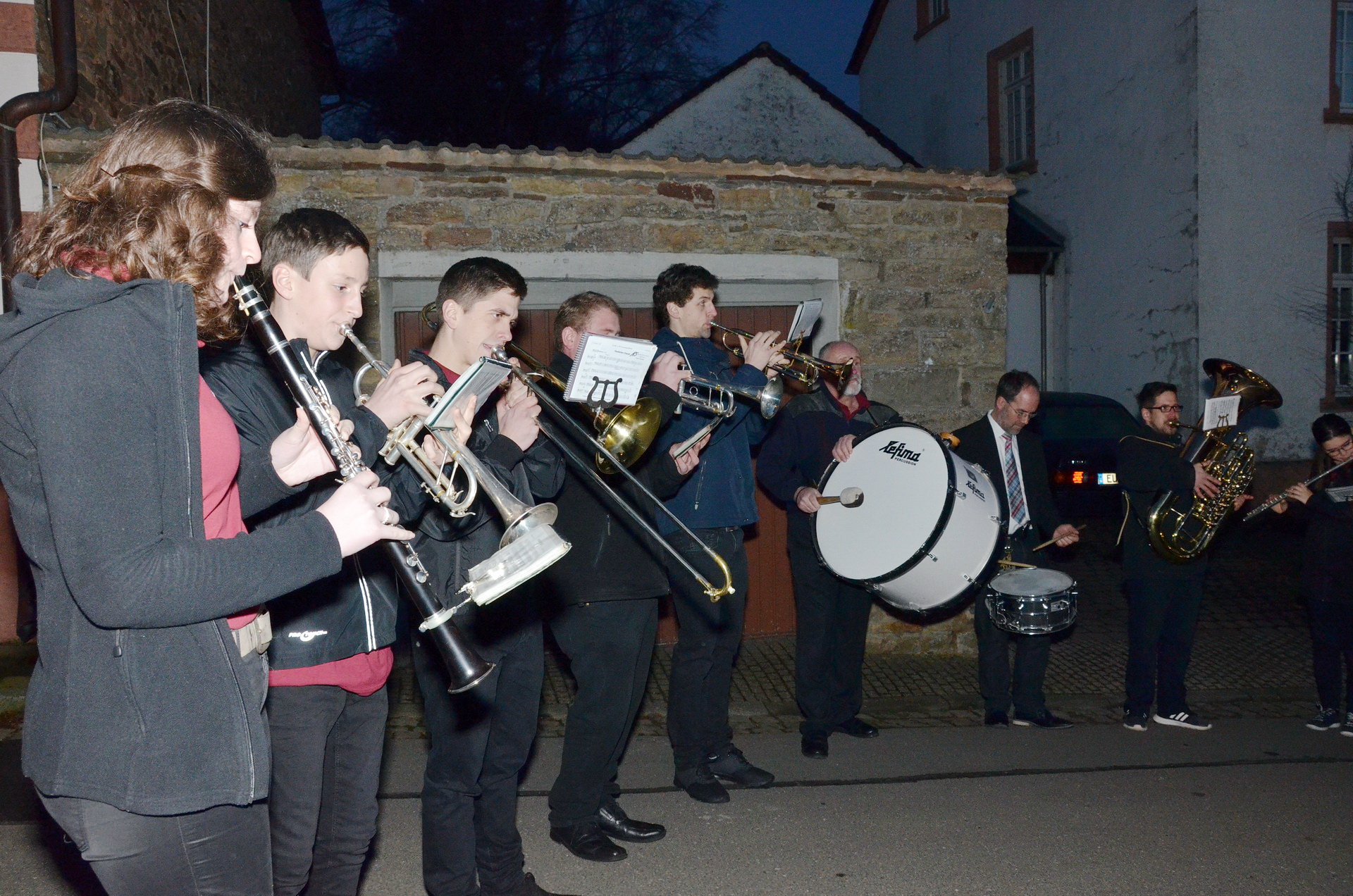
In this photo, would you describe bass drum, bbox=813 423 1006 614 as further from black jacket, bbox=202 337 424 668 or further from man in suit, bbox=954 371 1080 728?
black jacket, bbox=202 337 424 668

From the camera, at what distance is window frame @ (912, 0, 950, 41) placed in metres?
18.5

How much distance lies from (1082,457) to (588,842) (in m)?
8.44

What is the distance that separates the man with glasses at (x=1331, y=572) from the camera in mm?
5480

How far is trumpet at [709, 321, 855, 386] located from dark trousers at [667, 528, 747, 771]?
0.85 m

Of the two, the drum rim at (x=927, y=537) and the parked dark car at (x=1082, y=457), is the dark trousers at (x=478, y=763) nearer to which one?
the drum rim at (x=927, y=537)

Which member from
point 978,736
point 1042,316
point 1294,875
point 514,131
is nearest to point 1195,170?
point 1042,316

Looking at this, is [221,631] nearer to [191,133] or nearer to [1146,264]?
[191,133]

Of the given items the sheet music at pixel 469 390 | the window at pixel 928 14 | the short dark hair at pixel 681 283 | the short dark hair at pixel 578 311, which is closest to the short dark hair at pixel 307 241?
the sheet music at pixel 469 390

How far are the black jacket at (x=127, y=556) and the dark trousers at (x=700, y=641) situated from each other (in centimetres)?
275

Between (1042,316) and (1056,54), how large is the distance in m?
3.78

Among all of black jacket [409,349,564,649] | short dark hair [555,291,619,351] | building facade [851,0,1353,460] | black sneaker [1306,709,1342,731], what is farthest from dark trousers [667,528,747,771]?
building facade [851,0,1353,460]

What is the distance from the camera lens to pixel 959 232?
696 cm

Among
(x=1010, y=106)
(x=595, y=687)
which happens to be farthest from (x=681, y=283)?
(x=1010, y=106)

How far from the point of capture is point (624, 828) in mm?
4090
